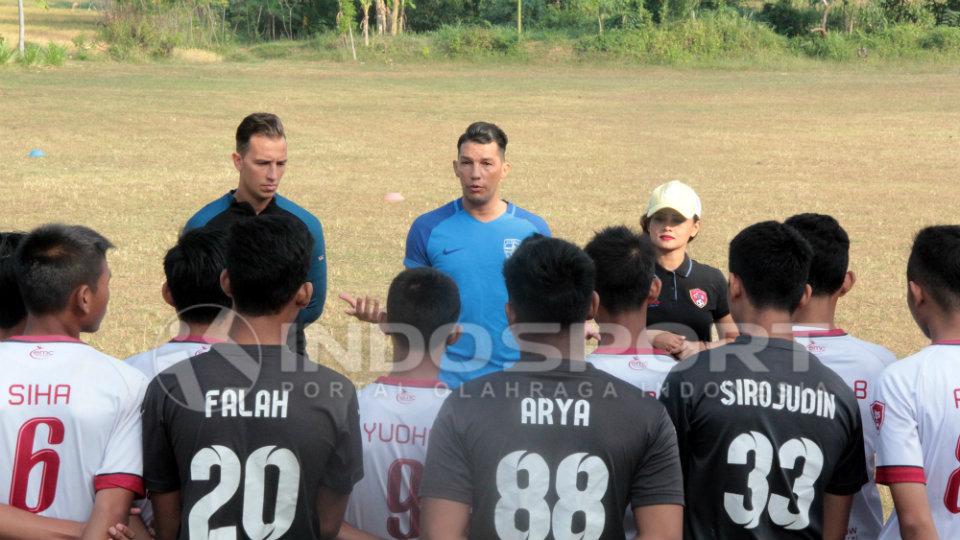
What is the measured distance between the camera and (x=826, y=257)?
436 cm

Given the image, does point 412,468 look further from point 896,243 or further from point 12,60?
point 12,60

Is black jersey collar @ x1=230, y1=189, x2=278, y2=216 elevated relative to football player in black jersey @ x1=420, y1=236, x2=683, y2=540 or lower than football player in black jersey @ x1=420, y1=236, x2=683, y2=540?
elevated

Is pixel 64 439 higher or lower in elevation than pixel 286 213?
lower

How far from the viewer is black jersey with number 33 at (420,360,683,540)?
325 cm

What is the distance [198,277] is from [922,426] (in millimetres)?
2603

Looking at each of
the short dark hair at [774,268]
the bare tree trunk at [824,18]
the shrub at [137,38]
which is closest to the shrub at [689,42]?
the bare tree trunk at [824,18]

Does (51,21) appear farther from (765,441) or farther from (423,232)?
(765,441)

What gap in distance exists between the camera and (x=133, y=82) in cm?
3828

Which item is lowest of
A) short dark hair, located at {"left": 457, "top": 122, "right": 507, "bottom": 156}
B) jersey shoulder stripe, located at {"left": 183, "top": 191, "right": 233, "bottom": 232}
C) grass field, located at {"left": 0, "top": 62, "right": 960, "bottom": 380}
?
grass field, located at {"left": 0, "top": 62, "right": 960, "bottom": 380}

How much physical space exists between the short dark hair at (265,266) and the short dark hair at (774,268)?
4.91ft

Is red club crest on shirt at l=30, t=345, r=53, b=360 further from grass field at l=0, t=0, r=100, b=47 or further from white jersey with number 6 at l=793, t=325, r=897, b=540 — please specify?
grass field at l=0, t=0, r=100, b=47

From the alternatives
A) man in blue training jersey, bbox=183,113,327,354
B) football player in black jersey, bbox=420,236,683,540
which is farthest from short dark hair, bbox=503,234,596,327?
man in blue training jersey, bbox=183,113,327,354

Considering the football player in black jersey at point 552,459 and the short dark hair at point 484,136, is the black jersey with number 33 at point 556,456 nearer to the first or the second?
the football player in black jersey at point 552,459

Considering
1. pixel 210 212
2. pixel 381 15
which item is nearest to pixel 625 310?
pixel 210 212
